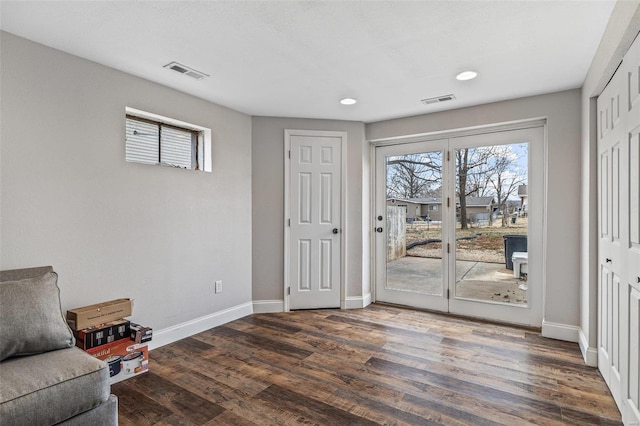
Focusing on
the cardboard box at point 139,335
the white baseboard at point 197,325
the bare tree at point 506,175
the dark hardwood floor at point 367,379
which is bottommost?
the dark hardwood floor at point 367,379

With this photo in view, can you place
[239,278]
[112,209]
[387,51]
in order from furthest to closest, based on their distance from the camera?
[239,278] → [112,209] → [387,51]

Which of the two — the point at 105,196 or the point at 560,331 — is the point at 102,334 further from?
the point at 560,331

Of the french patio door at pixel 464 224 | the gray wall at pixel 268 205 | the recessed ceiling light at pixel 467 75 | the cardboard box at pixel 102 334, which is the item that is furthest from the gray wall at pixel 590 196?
the cardboard box at pixel 102 334

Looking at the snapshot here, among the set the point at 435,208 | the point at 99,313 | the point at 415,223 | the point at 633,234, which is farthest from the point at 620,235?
the point at 99,313

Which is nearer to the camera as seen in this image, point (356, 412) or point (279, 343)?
point (356, 412)

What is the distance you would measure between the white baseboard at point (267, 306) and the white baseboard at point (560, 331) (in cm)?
269

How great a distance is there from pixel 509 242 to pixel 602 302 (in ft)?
3.97

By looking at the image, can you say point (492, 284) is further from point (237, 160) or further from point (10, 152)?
point (10, 152)

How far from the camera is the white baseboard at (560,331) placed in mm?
3090

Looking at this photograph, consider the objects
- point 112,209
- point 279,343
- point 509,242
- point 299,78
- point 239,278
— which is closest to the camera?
point 112,209

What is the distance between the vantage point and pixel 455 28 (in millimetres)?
2105

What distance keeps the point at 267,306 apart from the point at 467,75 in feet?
10.2

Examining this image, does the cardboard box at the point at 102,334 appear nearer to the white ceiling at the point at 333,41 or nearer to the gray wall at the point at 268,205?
the gray wall at the point at 268,205

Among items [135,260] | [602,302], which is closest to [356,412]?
[602,302]
